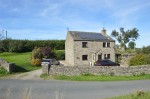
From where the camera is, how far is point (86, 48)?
168 feet

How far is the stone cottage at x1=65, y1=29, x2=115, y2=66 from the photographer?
49.9 metres

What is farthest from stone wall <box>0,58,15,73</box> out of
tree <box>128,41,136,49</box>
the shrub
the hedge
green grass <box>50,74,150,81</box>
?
tree <box>128,41,136,49</box>

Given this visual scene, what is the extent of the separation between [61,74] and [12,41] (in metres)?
38.2

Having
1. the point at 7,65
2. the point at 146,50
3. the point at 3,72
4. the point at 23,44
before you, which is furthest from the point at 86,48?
the point at 23,44

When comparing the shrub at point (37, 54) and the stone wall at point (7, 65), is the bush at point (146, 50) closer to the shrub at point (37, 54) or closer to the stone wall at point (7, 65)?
the shrub at point (37, 54)

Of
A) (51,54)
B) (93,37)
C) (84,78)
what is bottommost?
(84,78)

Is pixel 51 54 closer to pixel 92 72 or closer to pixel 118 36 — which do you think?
pixel 92 72

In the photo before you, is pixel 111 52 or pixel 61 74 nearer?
pixel 61 74

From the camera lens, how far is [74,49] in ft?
162

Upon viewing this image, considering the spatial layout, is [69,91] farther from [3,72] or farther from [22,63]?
→ [22,63]

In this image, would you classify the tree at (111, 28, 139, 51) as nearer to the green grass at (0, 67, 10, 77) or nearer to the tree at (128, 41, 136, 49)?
the tree at (128, 41, 136, 49)

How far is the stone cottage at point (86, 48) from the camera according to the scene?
49906 millimetres

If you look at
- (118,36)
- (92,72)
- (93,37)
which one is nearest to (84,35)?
(93,37)

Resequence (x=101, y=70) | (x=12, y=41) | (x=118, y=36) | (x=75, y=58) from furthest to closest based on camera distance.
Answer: (x=118, y=36) < (x=12, y=41) < (x=75, y=58) < (x=101, y=70)
